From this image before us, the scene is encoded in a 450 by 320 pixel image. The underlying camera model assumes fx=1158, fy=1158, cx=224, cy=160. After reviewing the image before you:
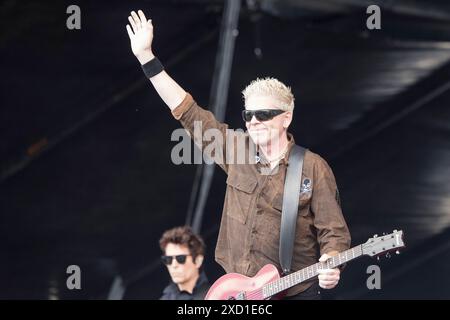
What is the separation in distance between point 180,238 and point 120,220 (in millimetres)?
1015

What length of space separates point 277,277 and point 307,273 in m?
0.17

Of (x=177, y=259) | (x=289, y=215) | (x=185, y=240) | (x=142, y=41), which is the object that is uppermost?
(x=142, y=41)

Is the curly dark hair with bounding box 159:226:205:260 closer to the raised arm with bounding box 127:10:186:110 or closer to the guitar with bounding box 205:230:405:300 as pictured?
the guitar with bounding box 205:230:405:300

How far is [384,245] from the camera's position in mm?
5285

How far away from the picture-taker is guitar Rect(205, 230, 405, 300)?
529cm

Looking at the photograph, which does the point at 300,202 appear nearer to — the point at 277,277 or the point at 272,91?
the point at 277,277

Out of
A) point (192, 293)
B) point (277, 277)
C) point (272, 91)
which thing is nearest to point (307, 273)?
point (277, 277)

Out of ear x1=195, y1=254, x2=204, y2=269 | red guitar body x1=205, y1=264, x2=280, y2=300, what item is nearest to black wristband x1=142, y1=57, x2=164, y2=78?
red guitar body x1=205, y1=264, x2=280, y2=300

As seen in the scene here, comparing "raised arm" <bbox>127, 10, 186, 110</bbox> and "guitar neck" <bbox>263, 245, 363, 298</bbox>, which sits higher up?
"raised arm" <bbox>127, 10, 186, 110</bbox>
